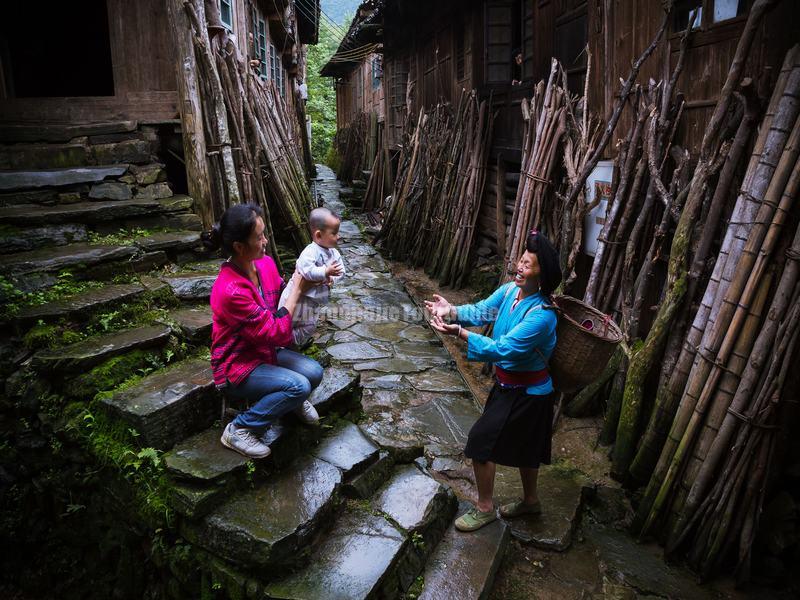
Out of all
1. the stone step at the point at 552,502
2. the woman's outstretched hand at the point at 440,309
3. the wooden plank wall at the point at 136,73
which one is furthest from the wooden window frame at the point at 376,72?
the woman's outstretched hand at the point at 440,309

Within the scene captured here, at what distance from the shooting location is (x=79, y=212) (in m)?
5.20

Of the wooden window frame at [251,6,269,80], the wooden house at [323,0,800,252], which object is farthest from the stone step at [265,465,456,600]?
the wooden window frame at [251,6,269,80]

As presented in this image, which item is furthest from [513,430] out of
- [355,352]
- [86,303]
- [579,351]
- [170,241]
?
[170,241]

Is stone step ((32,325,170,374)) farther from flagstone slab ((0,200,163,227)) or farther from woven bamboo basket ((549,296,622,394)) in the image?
woven bamboo basket ((549,296,622,394))

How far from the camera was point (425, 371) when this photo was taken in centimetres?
616

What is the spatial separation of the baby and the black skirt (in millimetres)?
1228

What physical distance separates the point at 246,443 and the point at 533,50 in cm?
686

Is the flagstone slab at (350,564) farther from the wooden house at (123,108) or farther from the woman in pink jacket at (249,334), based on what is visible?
the wooden house at (123,108)

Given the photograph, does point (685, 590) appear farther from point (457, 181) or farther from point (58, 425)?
point (457, 181)

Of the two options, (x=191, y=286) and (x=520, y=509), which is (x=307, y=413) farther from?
(x=191, y=286)

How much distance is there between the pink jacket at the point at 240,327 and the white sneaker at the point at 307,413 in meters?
0.38

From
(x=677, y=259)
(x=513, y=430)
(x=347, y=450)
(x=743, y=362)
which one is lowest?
(x=347, y=450)

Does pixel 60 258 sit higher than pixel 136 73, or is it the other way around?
pixel 136 73

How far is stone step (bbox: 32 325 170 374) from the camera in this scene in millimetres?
3773
